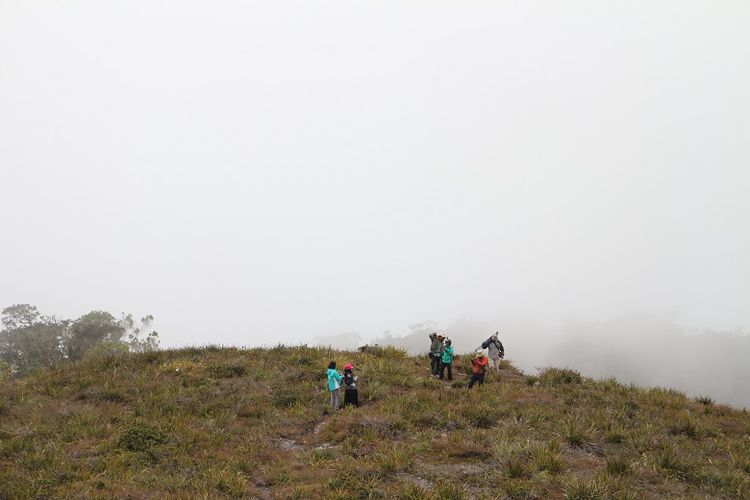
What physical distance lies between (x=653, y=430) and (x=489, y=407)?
3.99 m

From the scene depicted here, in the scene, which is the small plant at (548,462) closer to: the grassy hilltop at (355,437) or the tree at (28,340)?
the grassy hilltop at (355,437)

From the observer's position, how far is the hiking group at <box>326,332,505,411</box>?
44.3ft

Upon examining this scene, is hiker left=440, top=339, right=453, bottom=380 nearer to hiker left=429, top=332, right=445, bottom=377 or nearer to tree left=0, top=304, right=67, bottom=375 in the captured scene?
hiker left=429, top=332, right=445, bottom=377

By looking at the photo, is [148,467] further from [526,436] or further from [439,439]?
[526,436]

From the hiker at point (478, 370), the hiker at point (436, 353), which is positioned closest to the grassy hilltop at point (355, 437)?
the hiker at point (478, 370)

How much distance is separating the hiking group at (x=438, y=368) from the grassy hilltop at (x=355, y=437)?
614mm

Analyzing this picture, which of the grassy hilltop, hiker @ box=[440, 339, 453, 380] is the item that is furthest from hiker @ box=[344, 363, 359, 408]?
hiker @ box=[440, 339, 453, 380]

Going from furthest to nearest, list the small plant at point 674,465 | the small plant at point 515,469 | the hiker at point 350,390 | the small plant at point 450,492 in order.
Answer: the hiker at point 350,390
the small plant at point 674,465
the small plant at point 515,469
the small plant at point 450,492

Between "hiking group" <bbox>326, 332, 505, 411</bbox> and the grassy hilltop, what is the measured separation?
2.01 feet

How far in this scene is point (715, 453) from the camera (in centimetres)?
1062

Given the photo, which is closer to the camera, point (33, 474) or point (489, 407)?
point (33, 474)

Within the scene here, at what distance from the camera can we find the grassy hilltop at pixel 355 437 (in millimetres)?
8625

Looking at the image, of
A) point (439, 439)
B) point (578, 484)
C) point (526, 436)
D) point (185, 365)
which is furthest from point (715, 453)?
point (185, 365)

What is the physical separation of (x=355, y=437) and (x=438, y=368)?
7123 millimetres
